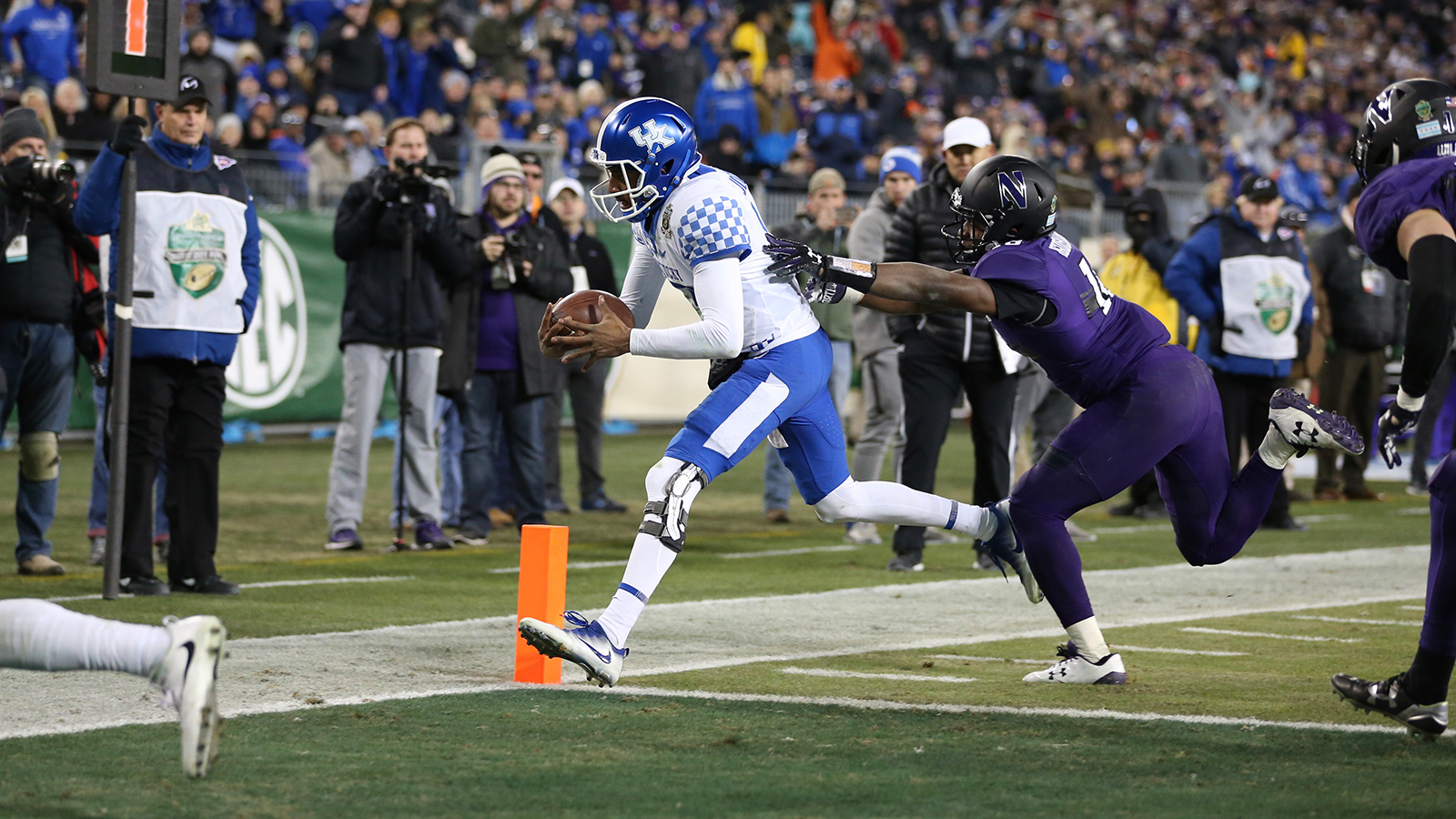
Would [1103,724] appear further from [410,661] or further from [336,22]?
[336,22]

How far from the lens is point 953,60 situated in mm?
27422

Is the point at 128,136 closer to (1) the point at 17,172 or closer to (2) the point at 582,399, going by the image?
(1) the point at 17,172

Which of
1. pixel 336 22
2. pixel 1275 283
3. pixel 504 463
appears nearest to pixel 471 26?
pixel 336 22

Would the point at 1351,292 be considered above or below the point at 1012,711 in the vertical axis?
above

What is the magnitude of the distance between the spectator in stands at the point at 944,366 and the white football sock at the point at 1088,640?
3.31 metres

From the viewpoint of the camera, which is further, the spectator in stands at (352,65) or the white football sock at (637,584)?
the spectator in stands at (352,65)

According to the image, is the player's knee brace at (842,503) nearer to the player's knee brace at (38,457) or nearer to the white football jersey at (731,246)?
the white football jersey at (731,246)

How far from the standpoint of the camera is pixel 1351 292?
13961 millimetres

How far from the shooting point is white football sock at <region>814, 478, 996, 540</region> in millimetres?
6270

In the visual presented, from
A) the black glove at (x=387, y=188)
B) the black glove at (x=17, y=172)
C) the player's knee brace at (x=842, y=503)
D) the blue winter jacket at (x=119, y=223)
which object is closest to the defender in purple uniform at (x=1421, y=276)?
the player's knee brace at (x=842, y=503)

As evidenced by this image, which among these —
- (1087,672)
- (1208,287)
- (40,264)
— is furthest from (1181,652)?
(40,264)

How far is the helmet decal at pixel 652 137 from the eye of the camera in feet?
19.4

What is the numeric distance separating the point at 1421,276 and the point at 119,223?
5.71 m

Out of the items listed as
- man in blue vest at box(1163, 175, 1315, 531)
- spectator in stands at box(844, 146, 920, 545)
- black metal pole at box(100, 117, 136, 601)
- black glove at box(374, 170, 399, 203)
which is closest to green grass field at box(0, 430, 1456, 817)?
black metal pole at box(100, 117, 136, 601)
